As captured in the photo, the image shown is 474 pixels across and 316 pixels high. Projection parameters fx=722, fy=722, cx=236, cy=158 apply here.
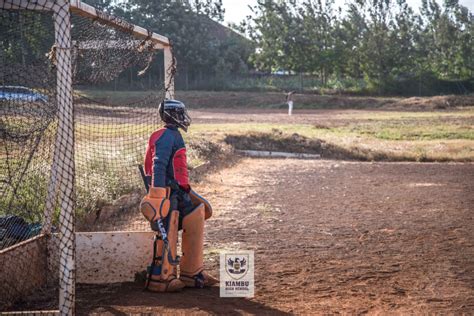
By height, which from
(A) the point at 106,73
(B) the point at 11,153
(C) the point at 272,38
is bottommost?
(B) the point at 11,153

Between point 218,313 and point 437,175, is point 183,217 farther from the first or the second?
point 437,175

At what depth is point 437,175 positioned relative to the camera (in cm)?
1611

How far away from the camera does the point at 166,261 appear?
6727mm

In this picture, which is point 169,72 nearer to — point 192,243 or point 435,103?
point 192,243

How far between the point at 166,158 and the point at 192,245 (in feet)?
2.97

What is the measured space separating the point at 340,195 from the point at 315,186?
1.29m

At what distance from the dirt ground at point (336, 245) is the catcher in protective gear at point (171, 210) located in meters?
0.17

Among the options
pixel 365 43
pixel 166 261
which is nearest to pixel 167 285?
pixel 166 261

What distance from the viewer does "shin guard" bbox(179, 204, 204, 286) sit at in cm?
695

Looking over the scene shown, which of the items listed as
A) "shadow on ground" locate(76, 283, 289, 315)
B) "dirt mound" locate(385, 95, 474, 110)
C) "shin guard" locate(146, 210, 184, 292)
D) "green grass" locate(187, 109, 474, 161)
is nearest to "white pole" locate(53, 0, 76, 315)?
"shadow on ground" locate(76, 283, 289, 315)

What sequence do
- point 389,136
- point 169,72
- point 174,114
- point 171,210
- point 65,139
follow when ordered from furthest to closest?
point 389,136 < point 169,72 < point 174,114 < point 171,210 < point 65,139

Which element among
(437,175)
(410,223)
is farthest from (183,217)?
(437,175)

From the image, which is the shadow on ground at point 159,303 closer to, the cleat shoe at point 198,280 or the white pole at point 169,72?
the cleat shoe at point 198,280

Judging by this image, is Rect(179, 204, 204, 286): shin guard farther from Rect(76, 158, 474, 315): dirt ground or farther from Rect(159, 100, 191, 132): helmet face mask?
Rect(159, 100, 191, 132): helmet face mask
